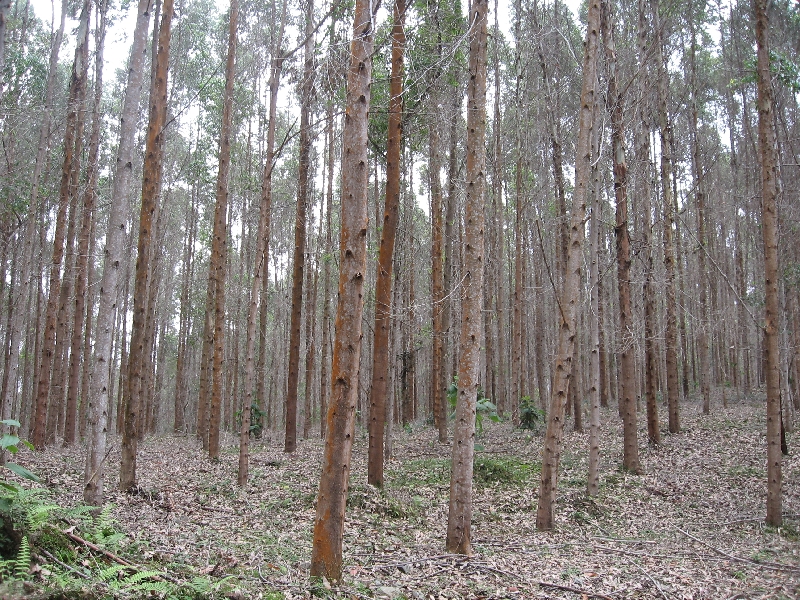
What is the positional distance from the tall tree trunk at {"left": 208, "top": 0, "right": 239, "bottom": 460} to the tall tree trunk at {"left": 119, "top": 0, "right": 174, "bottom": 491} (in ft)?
10.0

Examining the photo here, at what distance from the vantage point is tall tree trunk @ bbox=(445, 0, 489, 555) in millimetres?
6125

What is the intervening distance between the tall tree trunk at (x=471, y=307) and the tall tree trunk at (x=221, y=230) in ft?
22.4

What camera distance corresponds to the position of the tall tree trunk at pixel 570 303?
7.44m

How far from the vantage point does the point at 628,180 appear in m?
11.3

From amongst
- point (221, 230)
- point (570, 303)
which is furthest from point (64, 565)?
point (221, 230)

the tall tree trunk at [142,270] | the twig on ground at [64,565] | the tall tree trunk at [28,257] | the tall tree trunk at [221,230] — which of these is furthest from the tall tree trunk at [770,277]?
the tall tree trunk at [28,257]

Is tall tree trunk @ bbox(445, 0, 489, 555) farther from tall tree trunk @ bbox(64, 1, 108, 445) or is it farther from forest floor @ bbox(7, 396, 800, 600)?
tall tree trunk @ bbox(64, 1, 108, 445)

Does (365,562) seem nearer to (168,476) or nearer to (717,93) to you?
(168,476)

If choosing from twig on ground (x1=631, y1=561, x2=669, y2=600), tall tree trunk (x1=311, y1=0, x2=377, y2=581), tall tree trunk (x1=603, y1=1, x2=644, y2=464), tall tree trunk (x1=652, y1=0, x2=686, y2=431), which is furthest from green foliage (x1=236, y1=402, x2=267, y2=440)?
tall tree trunk (x1=311, y1=0, x2=377, y2=581)

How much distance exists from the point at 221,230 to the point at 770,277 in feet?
35.5

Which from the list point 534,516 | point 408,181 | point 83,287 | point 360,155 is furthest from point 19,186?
point 534,516

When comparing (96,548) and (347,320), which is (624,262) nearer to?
(347,320)

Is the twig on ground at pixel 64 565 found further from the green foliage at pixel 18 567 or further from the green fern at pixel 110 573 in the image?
the green foliage at pixel 18 567

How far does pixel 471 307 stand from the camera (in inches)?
249
